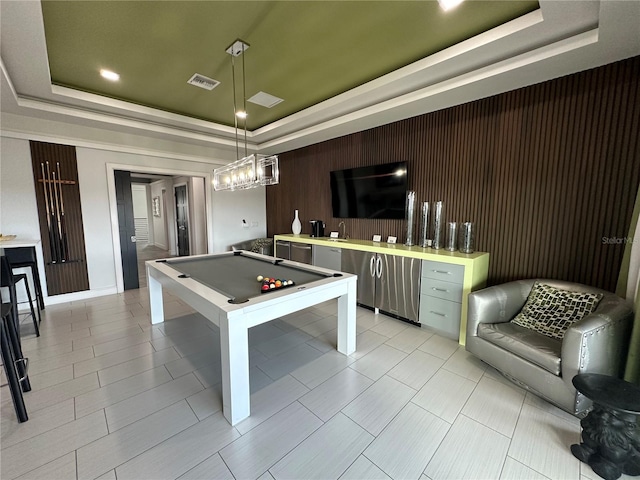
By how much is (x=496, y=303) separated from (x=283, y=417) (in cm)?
202

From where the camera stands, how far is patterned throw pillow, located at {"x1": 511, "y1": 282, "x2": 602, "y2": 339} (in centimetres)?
211

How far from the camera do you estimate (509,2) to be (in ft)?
6.19

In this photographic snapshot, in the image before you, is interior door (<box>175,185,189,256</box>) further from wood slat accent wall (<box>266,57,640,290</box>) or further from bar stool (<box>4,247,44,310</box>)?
wood slat accent wall (<box>266,57,640,290</box>)

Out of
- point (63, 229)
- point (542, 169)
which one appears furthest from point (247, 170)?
point (63, 229)

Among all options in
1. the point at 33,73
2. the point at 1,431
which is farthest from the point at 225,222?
the point at 1,431

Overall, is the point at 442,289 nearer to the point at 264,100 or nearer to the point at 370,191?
the point at 370,191

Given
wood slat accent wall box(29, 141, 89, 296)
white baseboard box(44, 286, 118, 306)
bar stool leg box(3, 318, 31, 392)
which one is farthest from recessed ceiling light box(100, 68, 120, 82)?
white baseboard box(44, 286, 118, 306)

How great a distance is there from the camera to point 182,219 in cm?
743

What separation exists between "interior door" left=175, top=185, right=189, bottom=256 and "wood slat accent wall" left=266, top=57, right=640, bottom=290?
5774 millimetres

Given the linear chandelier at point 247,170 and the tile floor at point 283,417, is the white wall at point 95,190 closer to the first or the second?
the tile floor at point 283,417

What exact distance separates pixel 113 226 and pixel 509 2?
563 cm

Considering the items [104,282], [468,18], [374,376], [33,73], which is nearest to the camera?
[468,18]

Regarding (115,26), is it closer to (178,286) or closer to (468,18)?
(178,286)

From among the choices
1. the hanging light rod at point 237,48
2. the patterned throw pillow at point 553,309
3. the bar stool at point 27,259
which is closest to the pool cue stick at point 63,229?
the bar stool at point 27,259
